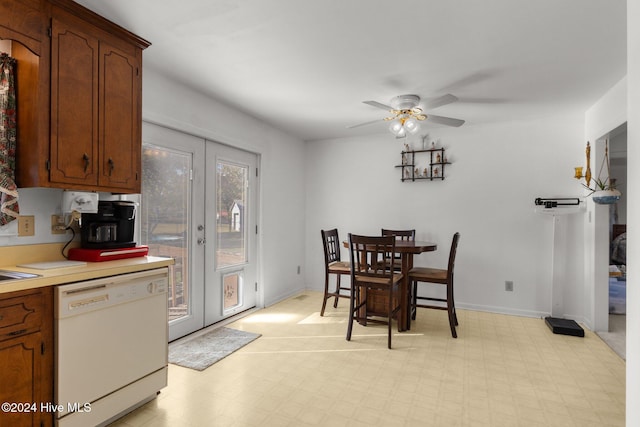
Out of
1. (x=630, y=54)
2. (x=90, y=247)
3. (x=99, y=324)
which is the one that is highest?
(x=630, y=54)

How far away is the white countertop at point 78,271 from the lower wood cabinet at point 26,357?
0.14ft

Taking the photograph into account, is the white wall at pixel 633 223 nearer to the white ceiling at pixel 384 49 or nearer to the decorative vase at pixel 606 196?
the white ceiling at pixel 384 49

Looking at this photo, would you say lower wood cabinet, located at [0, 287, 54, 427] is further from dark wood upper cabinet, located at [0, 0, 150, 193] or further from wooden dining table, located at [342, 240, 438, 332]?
wooden dining table, located at [342, 240, 438, 332]

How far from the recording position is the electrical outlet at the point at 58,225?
7.12ft

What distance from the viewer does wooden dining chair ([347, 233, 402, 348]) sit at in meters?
3.10

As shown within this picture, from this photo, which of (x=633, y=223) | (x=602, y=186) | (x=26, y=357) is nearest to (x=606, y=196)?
(x=602, y=186)

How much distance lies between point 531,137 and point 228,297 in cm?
411

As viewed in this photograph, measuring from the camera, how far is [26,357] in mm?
1562

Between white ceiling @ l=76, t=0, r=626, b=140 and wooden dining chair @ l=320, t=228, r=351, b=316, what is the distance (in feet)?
5.25

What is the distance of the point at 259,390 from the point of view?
7.65 feet

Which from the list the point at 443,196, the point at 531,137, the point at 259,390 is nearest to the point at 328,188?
the point at 443,196

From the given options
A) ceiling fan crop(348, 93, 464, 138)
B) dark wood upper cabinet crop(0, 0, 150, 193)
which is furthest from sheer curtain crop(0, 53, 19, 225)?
ceiling fan crop(348, 93, 464, 138)

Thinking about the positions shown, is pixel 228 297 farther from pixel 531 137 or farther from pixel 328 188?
pixel 531 137

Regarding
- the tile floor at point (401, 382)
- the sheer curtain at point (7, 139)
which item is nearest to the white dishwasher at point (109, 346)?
the tile floor at point (401, 382)
